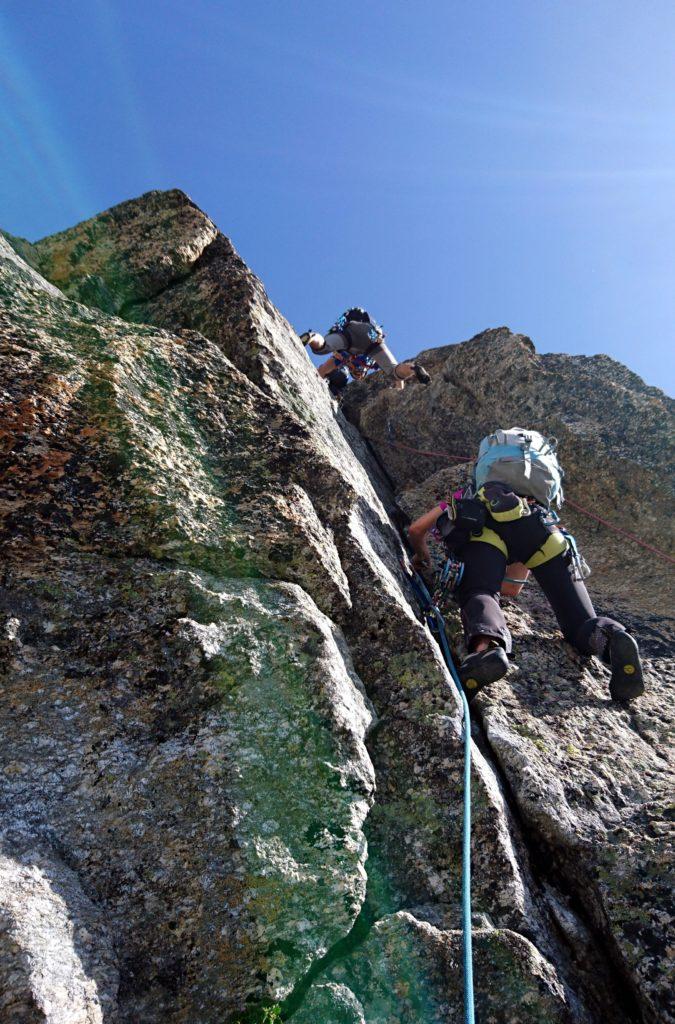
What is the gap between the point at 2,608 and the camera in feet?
11.1

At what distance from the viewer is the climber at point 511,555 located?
5.02 m

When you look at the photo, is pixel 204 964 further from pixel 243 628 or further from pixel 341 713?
pixel 243 628

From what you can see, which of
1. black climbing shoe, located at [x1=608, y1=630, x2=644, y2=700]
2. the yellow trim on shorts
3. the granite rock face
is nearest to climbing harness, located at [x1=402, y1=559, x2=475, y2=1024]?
the granite rock face

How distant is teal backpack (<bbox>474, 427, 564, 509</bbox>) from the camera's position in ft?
21.1

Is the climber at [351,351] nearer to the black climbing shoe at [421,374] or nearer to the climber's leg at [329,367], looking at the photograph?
the climber's leg at [329,367]

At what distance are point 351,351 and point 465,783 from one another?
9378 millimetres

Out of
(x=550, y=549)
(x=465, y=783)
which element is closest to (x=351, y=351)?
(x=550, y=549)

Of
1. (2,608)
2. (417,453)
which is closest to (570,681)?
(2,608)

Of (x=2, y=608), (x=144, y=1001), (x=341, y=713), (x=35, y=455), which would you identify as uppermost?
(x=35, y=455)

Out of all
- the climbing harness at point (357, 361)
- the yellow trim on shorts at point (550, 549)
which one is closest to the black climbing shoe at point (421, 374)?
the climbing harness at point (357, 361)

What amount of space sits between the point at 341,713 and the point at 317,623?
591mm

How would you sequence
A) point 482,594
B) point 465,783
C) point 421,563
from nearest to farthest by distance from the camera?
point 465,783, point 482,594, point 421,563

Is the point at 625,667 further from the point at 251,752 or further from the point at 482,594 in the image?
the point at 251,752

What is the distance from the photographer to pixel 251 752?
131 inches
